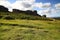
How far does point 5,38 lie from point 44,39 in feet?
29.4

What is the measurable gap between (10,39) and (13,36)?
2209mm

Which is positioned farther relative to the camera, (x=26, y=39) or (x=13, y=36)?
(x=13, y=36)

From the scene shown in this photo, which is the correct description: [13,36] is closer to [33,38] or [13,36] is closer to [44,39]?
[33,38]

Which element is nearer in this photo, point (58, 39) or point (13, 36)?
point (58, 39)

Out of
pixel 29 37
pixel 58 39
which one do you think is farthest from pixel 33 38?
pixel 58 39

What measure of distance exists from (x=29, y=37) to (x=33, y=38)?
108cm

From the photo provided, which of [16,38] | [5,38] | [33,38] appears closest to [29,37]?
[33,38]

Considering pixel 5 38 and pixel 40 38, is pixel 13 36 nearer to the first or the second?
pixel 5 38

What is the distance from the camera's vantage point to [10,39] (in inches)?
1230

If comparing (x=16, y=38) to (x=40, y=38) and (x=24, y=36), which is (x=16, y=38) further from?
(x=40, y=38)

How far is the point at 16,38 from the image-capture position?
3194 centimetres

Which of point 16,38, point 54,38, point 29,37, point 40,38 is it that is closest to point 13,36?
point 16,38

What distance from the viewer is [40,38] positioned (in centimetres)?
3177

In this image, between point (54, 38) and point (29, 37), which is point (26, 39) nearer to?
point (29, 37)
